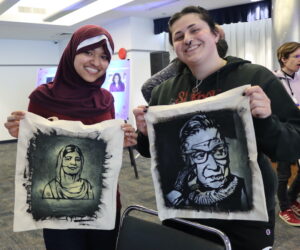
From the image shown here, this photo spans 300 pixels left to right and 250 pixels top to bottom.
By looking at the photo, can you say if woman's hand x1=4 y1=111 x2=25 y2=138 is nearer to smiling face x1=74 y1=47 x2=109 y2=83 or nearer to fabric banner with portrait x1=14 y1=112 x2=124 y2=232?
fabric banner with portrait x1=14 y1=112 x2=124 y2=232

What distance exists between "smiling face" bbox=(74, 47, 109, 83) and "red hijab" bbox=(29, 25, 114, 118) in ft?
0.06

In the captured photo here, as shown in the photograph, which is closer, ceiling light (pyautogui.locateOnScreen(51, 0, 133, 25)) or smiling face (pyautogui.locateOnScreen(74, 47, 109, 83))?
smiling face (pyautogui.locateOnScreen(74, 47, 109, 83))

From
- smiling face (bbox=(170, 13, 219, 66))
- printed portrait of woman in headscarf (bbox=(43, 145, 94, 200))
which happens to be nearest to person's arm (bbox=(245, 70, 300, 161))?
smiling face (bbox=(170, 13, 219, 66))

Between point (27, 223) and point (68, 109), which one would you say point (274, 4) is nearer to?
point (68, 109)

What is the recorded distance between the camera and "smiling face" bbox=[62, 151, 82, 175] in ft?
3.24

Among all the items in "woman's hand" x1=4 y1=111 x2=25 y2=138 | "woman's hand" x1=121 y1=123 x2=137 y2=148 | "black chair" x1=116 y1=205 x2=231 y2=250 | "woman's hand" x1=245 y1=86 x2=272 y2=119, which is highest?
"woman's hand" x1=245 y1=86 x2=272 y2=119

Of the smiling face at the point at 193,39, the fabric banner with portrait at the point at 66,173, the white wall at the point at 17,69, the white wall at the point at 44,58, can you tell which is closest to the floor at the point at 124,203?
the fabric banner with portrait at the point at 66,173

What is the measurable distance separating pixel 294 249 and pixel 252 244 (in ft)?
4.97

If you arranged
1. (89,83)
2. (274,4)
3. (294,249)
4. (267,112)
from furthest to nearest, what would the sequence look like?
1. (274,4)
2. (294,249)
3. (89,83)
4. (267,112)

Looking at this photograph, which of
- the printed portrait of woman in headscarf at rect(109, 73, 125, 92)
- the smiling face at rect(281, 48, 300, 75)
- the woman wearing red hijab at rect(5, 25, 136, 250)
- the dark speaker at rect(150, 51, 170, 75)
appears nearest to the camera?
the woman wearing red hijab at rect(5, 25, 136, 250)

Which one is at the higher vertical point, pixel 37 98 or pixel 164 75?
pixel 164 75

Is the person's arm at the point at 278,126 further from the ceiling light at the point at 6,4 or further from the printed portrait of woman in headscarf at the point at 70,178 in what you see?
the ceiling light at the point at 6,4

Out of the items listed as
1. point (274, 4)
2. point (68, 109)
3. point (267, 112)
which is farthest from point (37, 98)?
point (274, 4)

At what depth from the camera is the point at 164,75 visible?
2.17 metres
